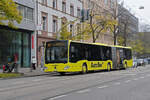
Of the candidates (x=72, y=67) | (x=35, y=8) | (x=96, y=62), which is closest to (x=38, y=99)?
(x=72, y=67)

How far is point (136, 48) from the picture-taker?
218 feet

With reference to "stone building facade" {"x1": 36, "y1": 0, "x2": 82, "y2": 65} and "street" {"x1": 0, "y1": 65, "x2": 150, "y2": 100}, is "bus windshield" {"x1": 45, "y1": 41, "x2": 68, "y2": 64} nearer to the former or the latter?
→ "street" {"x1": 0, "y1": 65, "x2": 150, "y2": 100}

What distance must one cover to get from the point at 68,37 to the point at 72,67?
1028 centimetres

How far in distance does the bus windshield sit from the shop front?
636cm

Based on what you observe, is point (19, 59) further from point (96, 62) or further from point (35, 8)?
point (96, 62)

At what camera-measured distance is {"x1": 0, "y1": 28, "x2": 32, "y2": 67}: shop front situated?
29719mm

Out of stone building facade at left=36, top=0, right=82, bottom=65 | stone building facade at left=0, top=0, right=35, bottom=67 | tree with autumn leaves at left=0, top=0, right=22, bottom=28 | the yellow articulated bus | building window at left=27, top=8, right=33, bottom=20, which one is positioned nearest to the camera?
tree with autumn leaves at left=0, top=0, right=22, bottom=28

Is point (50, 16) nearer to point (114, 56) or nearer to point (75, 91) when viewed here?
point (114, 56)

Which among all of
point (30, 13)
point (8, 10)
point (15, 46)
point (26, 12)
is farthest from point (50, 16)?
point (8, 10)

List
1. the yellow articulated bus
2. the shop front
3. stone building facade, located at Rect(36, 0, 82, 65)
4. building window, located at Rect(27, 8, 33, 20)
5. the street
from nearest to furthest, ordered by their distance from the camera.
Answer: the street → the yellow articulated bus → the shop front → building window, located at Rect(27, 8, 33, 20) → stone building facade, located at Rect(36, 0, 82, 65)

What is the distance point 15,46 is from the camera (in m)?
31.9

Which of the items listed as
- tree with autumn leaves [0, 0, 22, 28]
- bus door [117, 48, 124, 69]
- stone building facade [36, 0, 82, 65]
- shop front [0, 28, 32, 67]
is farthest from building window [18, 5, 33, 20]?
tree with autumn leaves [0, 0, 22, 28]

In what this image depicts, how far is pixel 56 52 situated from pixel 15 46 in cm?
1084

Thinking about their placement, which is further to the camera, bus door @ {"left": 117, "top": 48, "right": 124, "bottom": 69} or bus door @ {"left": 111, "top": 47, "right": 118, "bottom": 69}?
bus door @ {"left": 117, "top": 48, "right": 124, "bottom": 69}
